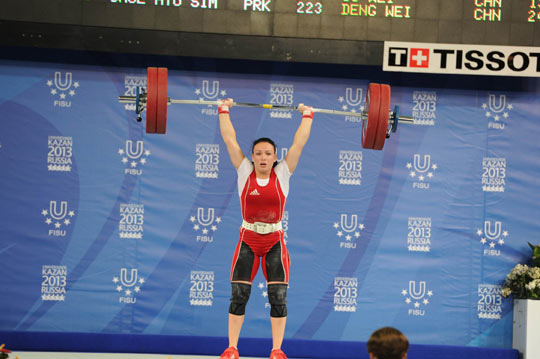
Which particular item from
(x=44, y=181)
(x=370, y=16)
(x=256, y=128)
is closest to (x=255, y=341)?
(x=256, y=128)

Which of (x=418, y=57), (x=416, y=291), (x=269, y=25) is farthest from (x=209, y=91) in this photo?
(x=416, y=291)

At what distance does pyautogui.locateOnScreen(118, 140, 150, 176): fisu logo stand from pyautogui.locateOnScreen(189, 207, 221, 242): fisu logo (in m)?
0.67

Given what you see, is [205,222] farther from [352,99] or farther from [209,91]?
[352,99]

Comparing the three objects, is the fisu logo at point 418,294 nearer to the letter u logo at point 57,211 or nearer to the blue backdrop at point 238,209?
the blue backdrop at point 238,209

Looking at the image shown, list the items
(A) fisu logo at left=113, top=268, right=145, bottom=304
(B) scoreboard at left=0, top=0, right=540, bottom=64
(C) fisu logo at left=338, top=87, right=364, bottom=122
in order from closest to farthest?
(B) scoreboard at left=0, top=0, right=540, bottom=64, (A) fisu logo at left=113, top=268, right=145, bottom=304, (C) fisu logo at left=338, top=87, right=364, bottom=122

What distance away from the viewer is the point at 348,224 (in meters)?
6.10

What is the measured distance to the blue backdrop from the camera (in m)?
5.97

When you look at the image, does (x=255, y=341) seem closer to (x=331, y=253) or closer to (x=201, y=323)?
(x=201, y=323)

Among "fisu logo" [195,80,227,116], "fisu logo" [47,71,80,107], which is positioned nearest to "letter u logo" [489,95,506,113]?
"fisu logo" [195,80,227,116]

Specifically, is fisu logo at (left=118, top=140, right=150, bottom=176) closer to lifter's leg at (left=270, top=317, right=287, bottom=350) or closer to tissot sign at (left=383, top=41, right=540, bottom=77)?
tissot sign at (left=383, top=41, right=540, bottom=77)

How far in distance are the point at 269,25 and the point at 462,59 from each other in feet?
5.65

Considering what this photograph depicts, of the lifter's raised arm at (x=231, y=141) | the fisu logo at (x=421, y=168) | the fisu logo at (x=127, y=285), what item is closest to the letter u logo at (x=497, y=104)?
the fisu logo at (x=421, y=168)

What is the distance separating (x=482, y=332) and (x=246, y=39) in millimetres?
3450

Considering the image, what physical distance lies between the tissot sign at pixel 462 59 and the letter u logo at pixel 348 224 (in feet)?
4.58
